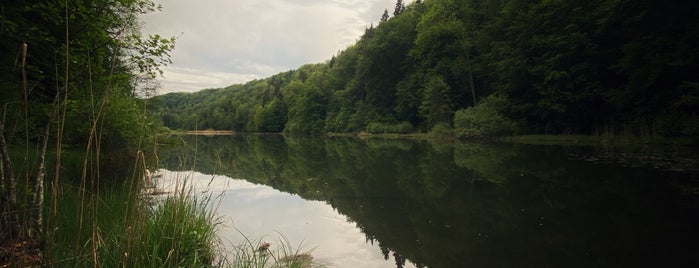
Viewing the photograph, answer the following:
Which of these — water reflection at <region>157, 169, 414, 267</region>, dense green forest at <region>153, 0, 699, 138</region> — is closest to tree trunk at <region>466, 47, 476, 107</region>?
dense green forest at <region>153, 0, 699, 138</region>

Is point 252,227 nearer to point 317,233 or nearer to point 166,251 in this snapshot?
point 317,233

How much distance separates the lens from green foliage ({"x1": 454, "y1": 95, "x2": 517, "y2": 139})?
26.0 meters

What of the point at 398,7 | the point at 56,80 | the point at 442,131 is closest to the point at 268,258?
the point at 56,80

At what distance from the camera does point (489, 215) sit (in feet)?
18.4

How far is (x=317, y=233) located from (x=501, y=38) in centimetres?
3121

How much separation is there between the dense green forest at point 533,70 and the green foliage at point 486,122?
0.27ft

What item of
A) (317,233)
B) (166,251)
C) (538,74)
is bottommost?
(317,233)

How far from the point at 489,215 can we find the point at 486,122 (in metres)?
22.2

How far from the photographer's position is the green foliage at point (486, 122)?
2595 centimetres

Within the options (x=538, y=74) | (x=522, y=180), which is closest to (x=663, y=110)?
(x=538, y=74)

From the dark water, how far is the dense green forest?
2362mm

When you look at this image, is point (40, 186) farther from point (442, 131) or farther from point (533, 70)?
point (442, 131)

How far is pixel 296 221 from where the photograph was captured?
18.5 ft

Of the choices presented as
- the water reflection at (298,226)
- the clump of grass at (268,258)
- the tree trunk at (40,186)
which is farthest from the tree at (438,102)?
the tree trunk at (40,186)
